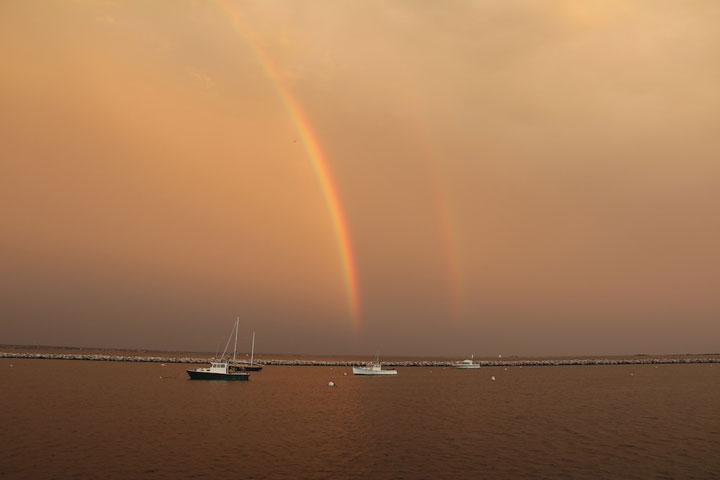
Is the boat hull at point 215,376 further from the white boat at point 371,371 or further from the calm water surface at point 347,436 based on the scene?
the white boat at point 371,371

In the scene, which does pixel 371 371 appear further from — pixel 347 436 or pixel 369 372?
pixel 347 436

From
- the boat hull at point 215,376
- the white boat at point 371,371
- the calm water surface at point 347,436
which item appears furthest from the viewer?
the white boat at point 371,371

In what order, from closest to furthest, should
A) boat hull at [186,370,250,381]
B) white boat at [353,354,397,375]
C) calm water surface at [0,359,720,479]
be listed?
calm water surface at [0,359,720,479] → boat hull at [186,370,250,381] → white boat at [353,354,397,375]

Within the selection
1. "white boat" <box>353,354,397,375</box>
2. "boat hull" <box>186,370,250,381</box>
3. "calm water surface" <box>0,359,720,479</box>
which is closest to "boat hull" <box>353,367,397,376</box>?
"white boat" <box>353,354,397,375</box>

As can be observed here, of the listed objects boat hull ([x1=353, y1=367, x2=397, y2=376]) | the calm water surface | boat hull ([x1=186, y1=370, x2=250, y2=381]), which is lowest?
the calm water surface

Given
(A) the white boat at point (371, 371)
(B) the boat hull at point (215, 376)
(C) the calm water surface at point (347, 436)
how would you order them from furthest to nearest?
(A) the white boat at point (371, 371), (B) the boat hull at point (215, 376), (C) the calm water surface at point (347, 436)

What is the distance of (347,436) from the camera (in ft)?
140

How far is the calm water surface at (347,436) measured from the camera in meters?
30.6

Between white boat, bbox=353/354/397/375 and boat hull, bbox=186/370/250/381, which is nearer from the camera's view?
boat hull, bbox=186/370/250/381

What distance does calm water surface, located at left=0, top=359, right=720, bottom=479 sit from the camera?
30641 mm

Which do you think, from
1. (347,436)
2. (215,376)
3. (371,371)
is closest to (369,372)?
(371,371)

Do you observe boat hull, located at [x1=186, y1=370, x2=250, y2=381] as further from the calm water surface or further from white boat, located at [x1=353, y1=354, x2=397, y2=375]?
white boat, located at [x1=353, y1=354, x2=397, y2=375]

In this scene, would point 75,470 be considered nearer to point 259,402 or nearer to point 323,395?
point 259,402

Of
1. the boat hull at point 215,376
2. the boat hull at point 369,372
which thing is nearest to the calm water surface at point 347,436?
the boat hull at point 215,376
